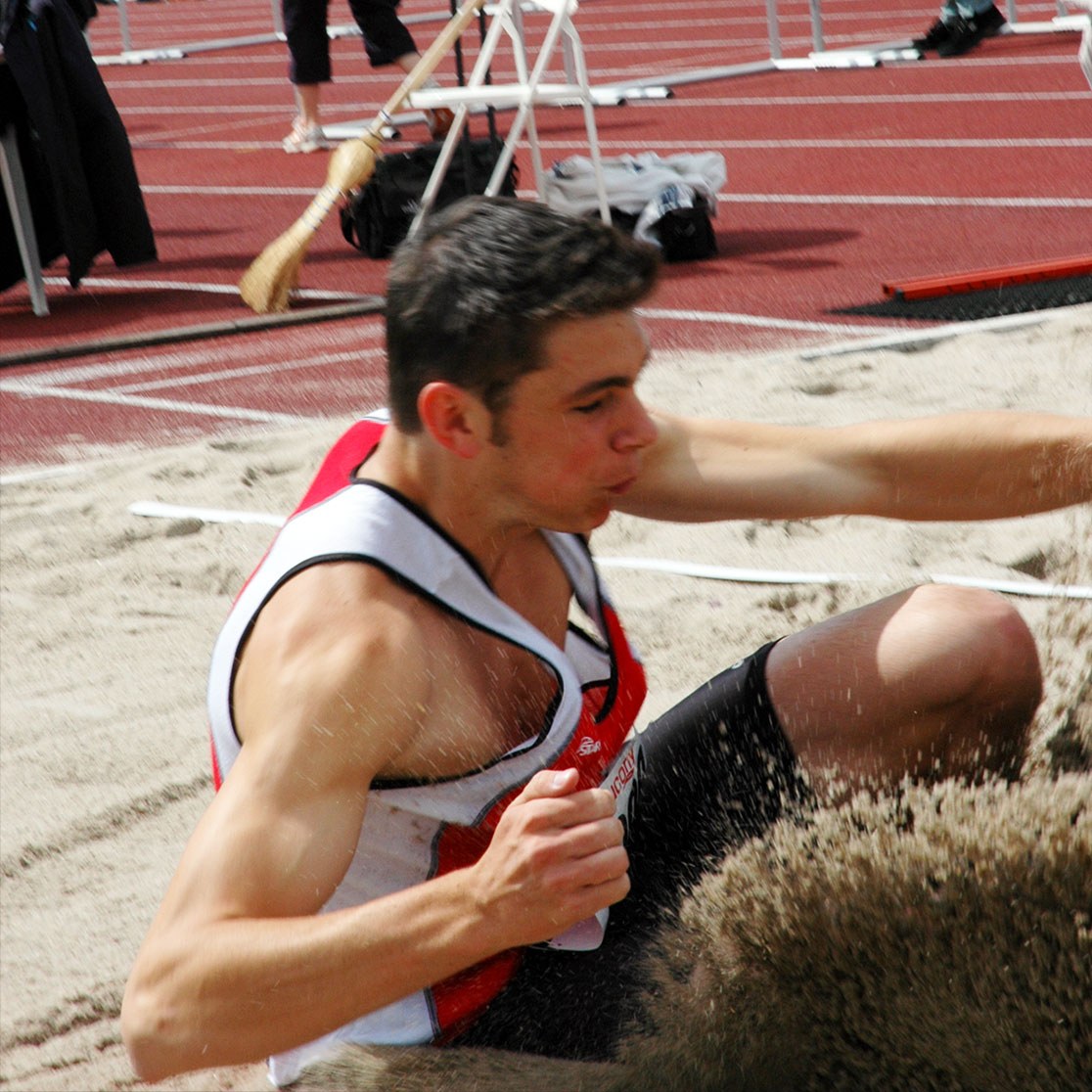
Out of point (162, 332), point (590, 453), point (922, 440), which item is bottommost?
point (162, 332)

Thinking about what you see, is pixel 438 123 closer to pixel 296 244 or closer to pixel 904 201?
pixel 296 244

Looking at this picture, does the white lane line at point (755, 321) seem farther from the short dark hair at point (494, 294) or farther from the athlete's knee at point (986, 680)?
the short dark hair at point (494, 294)

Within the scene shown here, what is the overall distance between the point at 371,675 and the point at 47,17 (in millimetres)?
5750

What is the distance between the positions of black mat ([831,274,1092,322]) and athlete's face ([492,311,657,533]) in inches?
155

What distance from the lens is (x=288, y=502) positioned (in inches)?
181

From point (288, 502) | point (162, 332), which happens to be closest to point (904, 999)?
point (288, 502)

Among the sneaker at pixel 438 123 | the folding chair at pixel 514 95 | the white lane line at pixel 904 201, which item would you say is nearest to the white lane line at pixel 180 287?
the folding chair at pixel 514 95

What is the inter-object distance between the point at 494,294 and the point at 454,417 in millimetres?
144

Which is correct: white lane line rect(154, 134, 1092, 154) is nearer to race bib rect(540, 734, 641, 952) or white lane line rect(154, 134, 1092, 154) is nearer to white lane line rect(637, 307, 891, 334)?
white lane line rect(637, 307, 891, 334)

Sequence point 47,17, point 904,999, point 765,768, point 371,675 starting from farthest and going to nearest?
point 47,17 → point 765,768 → point 904,999 → point 371,675

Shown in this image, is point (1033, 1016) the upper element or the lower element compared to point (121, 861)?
upper

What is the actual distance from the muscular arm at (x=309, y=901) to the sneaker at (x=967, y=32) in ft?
37.8

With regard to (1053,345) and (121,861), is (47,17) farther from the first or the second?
(121,861)

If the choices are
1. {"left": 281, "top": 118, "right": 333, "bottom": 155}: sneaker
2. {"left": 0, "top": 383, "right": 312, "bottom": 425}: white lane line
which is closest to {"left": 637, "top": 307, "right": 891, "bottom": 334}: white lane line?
{"left": 0, "top": 383, "right": 312, "bottom": 425}: white lane line
